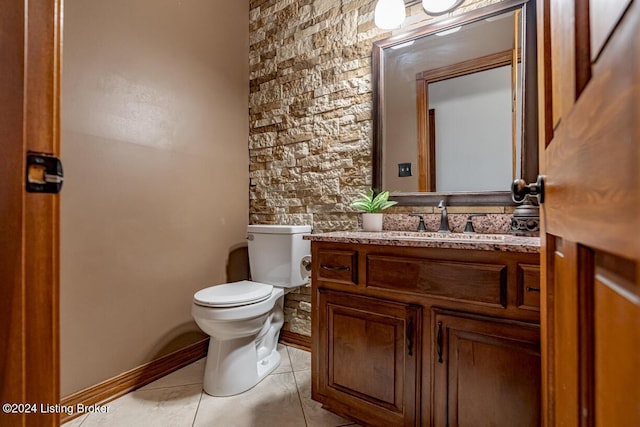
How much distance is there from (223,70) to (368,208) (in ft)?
4.81

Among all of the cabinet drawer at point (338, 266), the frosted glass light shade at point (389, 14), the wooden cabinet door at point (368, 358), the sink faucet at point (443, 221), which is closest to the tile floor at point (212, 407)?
the wooden cabinet door at point (368, 358)

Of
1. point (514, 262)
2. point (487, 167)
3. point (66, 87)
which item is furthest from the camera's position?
point (487, 167)

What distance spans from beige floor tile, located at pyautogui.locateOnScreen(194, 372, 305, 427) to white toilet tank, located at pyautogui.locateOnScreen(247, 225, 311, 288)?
1.93 feet

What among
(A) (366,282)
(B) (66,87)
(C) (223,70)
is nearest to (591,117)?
(A) (366,282)

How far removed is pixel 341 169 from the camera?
1.95 meters

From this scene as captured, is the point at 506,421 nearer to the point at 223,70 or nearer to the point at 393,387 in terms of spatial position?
the point at 393,387

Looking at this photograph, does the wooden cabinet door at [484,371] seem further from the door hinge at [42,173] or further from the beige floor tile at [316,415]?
the door hinge at [42,173]

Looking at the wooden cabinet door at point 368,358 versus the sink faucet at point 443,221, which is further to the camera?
the sink faucet at point 443,221

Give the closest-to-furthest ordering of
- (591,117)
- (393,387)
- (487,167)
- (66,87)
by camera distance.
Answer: (591,117) < (393,387) < (66,87) < (487,167)

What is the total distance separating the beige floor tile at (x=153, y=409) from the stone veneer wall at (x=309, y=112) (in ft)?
2.64

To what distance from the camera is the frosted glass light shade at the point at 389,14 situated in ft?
5.46

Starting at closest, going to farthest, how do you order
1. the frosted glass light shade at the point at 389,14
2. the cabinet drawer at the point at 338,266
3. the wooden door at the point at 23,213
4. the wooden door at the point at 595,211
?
the wooden door at the point at 595,211 → the wooden door at the point at 23,213 → the cabinet drawer at the point at 338,266 → the frosted glass light shade at the point at 389,14

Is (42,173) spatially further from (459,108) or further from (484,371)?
(459,108)

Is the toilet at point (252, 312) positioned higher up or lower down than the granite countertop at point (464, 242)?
lower down
